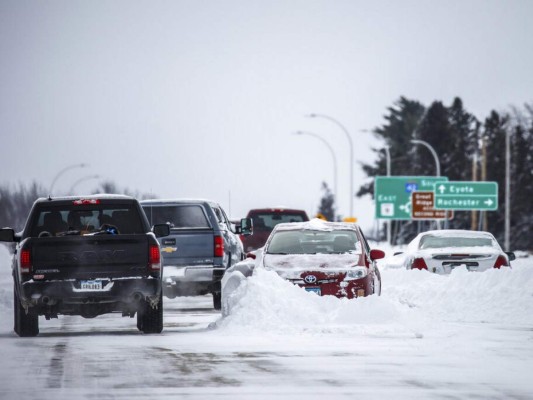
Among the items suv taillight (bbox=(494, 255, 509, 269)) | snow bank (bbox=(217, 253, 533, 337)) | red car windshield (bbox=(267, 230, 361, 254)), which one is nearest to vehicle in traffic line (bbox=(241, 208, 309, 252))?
suv taillight (bbox=(494, 255, 509, 269))

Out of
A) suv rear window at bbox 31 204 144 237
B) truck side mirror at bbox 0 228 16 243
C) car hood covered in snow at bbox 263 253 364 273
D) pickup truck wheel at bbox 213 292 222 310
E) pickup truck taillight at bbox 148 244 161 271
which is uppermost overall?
suv rear window at bbox 31 204 144 237

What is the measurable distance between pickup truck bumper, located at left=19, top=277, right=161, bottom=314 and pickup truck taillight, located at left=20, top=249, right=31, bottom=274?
0.54 feet

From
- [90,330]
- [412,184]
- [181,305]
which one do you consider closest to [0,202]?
[412,184]

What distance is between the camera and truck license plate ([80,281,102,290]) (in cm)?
1692

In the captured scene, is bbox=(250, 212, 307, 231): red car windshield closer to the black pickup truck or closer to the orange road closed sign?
the black pickup truck

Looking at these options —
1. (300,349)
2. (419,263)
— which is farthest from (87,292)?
(419,263)

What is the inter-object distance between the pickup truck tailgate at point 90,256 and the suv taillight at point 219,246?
19.5 feet

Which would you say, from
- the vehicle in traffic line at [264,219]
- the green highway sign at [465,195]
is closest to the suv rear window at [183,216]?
the vehicle in traffic line at [264,219]

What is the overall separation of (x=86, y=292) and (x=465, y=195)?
56.5m

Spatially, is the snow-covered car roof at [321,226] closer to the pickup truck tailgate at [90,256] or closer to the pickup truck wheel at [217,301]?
the pickup truck wheel at [217,301]

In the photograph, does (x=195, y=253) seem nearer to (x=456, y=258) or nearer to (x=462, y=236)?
(x=456, y=258)

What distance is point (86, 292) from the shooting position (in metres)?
17.0

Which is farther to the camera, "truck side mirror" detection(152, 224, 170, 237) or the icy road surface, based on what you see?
"truck side mirror" detection(152, 224, 170, 237)

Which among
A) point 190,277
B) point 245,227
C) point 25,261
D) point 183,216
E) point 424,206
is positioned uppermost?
point 183,216
